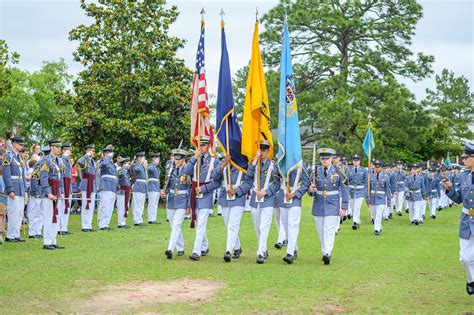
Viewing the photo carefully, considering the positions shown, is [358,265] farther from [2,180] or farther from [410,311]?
A: [2,180]

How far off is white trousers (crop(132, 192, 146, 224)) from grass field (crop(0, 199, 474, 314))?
361 cm

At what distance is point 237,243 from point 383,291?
4141 mm

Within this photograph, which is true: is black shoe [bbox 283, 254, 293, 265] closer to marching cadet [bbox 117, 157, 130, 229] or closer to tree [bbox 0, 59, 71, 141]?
marching cadet [bbox 117, 157, 130, 229]

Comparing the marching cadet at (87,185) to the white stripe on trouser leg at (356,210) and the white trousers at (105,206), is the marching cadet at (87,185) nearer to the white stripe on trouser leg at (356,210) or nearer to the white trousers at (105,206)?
the white trousers at (105,206)

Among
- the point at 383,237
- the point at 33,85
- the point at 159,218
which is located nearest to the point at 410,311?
the point at 383,237

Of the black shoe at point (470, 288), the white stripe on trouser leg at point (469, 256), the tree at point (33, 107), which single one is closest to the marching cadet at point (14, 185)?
the white stripe on trouser leg at point (469, 256)

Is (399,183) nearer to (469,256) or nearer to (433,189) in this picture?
(433,189)

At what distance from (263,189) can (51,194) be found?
4.65m

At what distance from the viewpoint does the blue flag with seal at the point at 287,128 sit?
42.3 feet

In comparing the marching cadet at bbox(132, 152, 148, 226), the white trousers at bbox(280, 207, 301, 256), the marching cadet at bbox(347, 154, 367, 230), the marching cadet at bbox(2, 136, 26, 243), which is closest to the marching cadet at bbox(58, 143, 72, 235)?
the marching cadet at bbox(2, 136, 26, 243)

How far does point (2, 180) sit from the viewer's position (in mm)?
14930

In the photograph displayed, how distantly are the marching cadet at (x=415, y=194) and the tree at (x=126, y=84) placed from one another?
9423mm

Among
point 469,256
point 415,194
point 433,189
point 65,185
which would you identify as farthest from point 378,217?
point 433,189

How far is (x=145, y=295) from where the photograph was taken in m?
9.34
